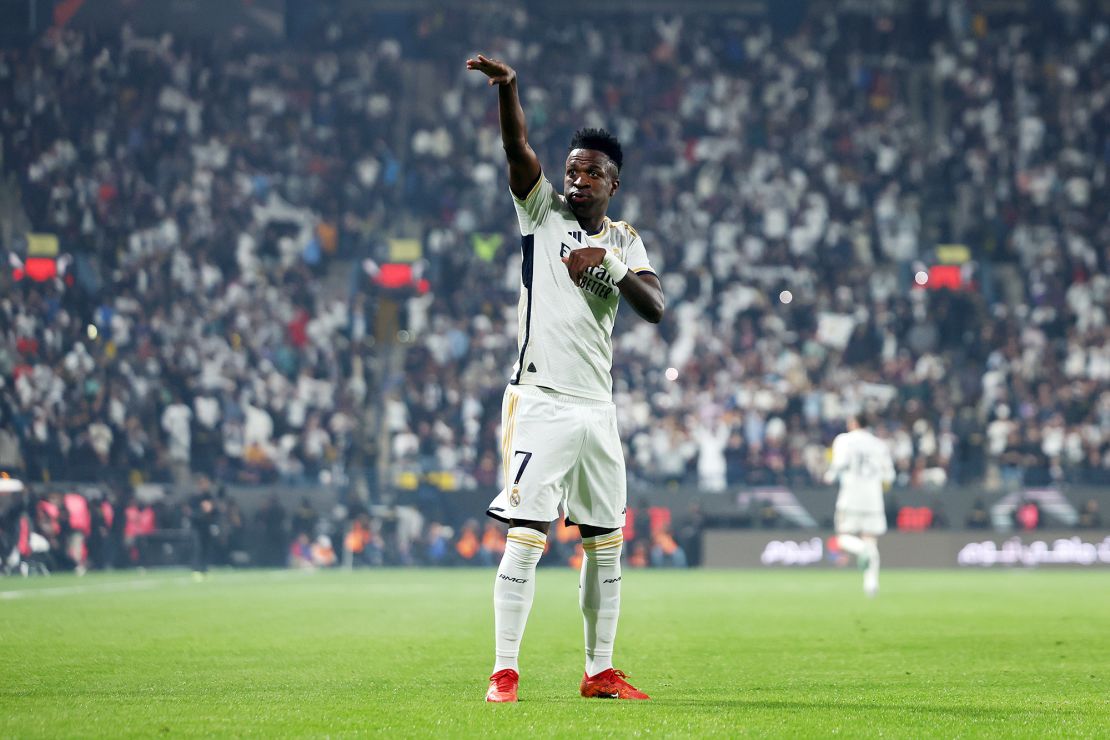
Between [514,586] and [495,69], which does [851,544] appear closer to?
[514,586]

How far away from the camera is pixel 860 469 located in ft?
72.3

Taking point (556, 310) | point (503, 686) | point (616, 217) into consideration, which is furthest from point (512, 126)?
point (616, 217)

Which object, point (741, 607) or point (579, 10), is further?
point (579, 10)

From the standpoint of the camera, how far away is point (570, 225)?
798 cm

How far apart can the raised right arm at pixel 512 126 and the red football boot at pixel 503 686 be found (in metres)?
2.36

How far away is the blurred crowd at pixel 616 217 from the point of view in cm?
2750

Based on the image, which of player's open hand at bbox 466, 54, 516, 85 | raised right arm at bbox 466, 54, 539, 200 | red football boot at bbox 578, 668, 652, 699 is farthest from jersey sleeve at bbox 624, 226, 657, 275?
red football boot at bbox 578, 668, 652, 699

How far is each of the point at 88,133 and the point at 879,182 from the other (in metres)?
17.1

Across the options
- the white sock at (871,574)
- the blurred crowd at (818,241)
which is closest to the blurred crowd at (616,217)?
the blurred crowd at (818,241)

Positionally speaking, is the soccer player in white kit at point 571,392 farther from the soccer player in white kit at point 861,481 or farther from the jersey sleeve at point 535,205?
the soccer player in white kit at point 861,481

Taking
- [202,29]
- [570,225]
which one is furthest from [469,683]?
[202,29]

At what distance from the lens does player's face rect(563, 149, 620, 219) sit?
310 inches

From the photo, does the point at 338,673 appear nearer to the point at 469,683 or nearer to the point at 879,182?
the point at 469,683

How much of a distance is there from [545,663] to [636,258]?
130 inches
